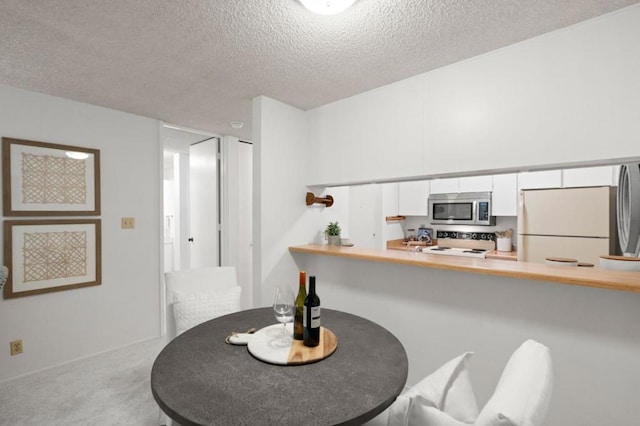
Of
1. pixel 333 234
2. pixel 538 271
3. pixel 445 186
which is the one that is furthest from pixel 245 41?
pixel 445 186

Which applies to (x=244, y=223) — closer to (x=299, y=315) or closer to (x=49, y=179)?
(x=49, y=179)

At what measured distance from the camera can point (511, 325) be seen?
191 cm

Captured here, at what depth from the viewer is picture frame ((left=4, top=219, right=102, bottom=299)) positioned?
2.51 meters

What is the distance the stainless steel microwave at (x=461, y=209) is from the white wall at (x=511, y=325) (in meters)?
2.08

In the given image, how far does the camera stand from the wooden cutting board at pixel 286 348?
1237 millimetres

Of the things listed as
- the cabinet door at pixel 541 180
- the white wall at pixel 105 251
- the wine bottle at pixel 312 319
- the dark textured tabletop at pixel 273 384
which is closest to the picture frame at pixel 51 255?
the white wall at pixel 105 251

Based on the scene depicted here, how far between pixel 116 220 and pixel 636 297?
3.99m

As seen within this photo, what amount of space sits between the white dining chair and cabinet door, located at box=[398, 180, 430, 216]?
3092 mm

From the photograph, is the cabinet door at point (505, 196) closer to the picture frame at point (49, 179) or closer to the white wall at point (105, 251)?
the white wall at point (105, 251)

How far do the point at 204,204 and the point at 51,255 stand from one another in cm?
178

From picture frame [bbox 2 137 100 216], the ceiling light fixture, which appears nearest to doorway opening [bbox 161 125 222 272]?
picture frame [bbox 2 137 100 216]

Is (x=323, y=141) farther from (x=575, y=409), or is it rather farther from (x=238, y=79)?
(x=575, y=409)

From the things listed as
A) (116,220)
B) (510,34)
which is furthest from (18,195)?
(510,34)

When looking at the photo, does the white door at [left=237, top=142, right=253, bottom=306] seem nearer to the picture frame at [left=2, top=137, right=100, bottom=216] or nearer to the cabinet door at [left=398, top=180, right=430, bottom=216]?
the picture frame at [left=2, top=137, right=100, bottom=216]
